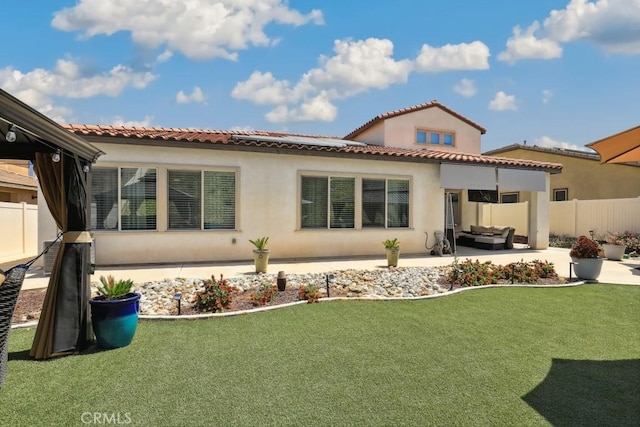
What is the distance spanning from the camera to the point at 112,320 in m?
4.82

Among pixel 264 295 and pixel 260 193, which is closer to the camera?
pixel 264 295

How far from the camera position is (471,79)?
41.8ft

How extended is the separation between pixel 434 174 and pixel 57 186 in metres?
12.5

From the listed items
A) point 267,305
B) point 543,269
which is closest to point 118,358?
point 267,305

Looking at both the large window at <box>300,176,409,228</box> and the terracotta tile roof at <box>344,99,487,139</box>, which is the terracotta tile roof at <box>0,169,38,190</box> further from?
the terracotta tile roof at <box>344,99,487,139</box>

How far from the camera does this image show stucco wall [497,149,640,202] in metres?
20.4

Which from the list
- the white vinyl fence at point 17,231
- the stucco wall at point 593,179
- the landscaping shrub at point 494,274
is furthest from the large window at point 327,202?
the stucco wall at point 593,179

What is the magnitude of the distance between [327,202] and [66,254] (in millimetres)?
9056

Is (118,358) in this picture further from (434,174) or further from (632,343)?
(434,174)

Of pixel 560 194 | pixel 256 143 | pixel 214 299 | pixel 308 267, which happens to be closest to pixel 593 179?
pixel 560 194

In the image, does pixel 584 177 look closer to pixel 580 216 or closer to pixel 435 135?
pixel 580 216

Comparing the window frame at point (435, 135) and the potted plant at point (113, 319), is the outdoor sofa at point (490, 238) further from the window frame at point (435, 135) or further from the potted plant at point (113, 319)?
the potted plant at point (113, 319)

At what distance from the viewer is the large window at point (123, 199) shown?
1094 cm

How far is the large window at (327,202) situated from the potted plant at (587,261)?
678 cm
